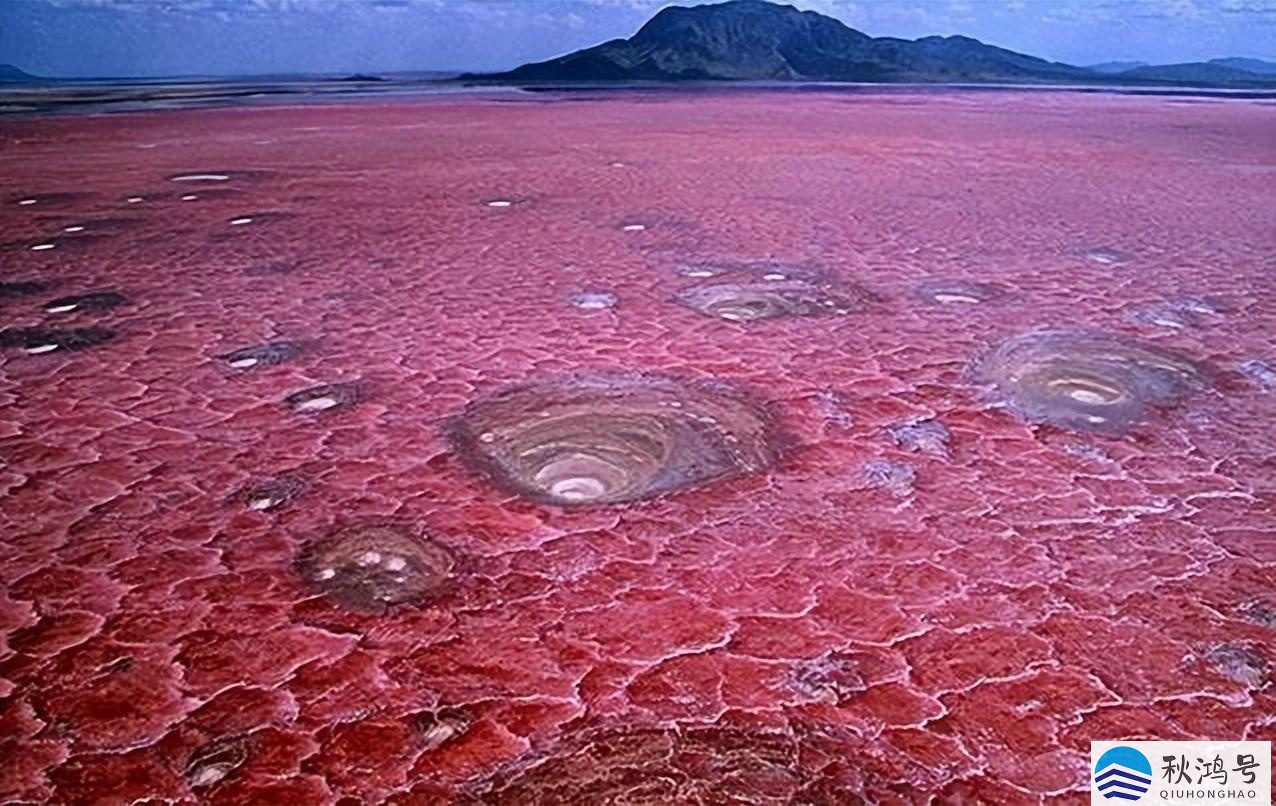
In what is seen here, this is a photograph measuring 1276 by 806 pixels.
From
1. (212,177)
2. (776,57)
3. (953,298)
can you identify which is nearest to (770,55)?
(776,57)

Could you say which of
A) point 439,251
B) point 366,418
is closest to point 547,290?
point 439,251

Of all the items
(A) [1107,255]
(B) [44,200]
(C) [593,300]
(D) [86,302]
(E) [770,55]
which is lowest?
(B) [44,200]

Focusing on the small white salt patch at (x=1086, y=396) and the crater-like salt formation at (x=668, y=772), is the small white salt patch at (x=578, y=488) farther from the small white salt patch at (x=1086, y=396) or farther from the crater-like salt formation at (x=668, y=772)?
the small white salt patch at (x=1086, y=396)

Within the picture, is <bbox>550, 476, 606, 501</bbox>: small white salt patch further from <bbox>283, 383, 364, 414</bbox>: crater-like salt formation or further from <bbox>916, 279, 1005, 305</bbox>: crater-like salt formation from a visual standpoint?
<bbox>916, 279, 1005, 305</bbox>: crater-like salt formation

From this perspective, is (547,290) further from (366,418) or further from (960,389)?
(960,389)

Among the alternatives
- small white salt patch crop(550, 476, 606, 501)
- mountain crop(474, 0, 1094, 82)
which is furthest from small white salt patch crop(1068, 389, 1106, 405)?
mountain crop(474, 0, 1094, 82)

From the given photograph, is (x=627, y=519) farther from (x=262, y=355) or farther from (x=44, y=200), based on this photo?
(x=44, y=200)
